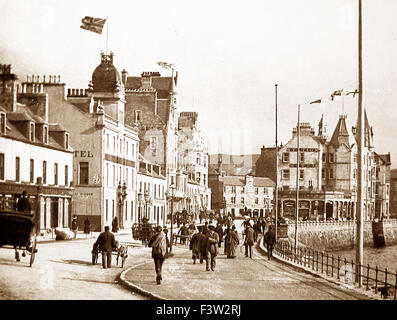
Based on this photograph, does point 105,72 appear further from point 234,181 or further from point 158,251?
point 234,181

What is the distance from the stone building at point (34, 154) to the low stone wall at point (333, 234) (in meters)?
45.7

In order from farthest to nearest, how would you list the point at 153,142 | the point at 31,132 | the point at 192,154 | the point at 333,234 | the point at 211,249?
the point at 192,154 → the point at 333,234 → the point at 153,142 → the point at 211,249 → the point at 31,132

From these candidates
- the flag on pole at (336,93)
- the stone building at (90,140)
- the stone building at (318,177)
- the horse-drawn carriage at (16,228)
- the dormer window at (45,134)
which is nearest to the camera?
the horse-drawn carriage at (16,228)

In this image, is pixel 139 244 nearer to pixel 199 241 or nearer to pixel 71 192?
pixel 199 241

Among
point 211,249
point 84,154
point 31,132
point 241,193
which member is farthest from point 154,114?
point 31,132

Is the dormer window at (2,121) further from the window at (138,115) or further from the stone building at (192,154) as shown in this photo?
the stone building at (192,154)

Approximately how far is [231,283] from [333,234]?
5648 cm

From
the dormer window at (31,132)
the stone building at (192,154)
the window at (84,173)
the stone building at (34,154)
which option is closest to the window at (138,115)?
the stone building at (192,154)

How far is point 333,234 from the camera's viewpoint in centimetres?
7181

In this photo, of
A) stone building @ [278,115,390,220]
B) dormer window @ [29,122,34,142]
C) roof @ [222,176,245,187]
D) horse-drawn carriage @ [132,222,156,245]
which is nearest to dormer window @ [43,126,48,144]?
dormer window @ [29,122,34,142]

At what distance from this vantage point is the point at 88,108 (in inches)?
830

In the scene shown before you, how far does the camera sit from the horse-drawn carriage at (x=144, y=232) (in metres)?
30.3
